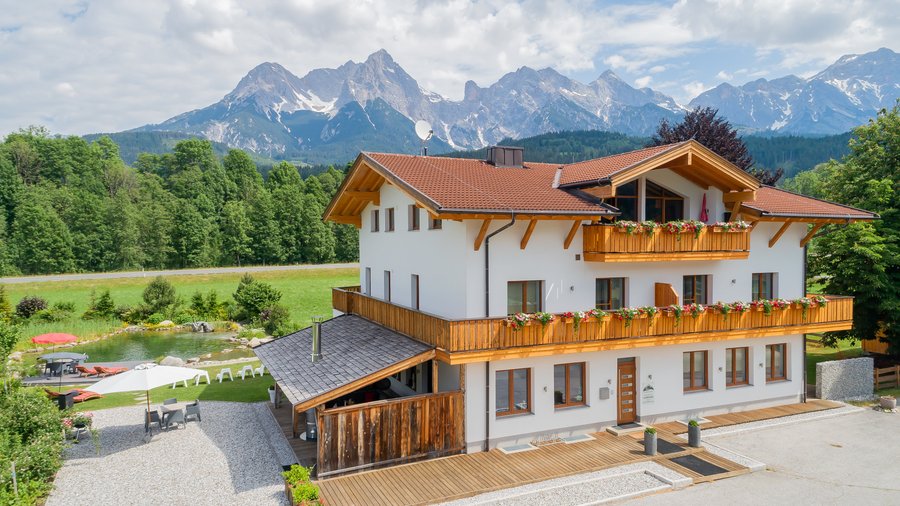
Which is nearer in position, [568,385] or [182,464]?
[182,464]

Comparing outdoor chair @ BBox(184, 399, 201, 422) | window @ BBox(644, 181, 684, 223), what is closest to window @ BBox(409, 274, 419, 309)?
outdoor chair @ BBox(184, 399, 201, 422)

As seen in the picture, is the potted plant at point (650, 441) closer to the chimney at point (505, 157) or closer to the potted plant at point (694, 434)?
the potted plant at point (694, 434)

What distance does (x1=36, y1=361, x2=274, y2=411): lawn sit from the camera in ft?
69.1

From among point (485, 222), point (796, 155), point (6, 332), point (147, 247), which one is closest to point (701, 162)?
point (485, 222)

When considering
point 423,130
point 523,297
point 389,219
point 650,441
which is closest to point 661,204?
point 523,297

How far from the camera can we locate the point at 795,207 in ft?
66.3

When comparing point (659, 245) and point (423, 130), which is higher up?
point (423, 130)

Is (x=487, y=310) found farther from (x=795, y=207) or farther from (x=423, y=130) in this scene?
(x=795, y=207)

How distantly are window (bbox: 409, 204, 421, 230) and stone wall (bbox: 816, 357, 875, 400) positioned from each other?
15.7 metres

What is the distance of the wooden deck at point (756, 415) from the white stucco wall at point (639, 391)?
0.25 m

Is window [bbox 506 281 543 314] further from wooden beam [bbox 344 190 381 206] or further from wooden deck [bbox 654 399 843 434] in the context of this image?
wooden beam [bbox 344 190 381 206]

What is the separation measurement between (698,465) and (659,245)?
6.22m

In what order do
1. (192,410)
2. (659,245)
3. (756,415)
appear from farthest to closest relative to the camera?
(756,415), (192,410), (659,245)

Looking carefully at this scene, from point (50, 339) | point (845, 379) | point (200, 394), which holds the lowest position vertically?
point (200, 394)
